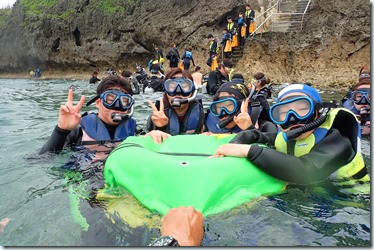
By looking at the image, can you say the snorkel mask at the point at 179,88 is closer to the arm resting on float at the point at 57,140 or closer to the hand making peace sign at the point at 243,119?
the hand making peace sign at the point at 243,119

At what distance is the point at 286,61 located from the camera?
14602 mm

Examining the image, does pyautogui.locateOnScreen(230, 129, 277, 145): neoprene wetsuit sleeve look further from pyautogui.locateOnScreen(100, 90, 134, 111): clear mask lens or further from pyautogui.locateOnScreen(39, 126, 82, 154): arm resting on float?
pyautogui.locateOnScreen(39, 126, 82, 154): arm resting on float

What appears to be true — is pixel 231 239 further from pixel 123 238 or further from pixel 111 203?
pixel 111 203

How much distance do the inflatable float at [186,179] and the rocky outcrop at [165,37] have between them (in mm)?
12060

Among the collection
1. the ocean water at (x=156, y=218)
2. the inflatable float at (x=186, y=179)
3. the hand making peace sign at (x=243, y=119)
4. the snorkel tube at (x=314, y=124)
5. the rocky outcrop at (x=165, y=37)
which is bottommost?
the ocean water at (x=156, y=218)

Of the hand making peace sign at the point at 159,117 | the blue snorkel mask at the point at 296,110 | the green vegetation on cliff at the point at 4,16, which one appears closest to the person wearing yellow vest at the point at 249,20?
the hand making peace sign at the point at 159,117

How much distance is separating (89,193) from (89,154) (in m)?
1.08

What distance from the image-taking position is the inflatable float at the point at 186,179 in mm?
2186

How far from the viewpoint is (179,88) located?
4.17 meters

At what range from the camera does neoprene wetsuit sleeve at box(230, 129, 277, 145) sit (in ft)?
9.85

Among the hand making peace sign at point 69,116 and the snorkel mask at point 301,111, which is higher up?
the snorkel mask at point 301,111

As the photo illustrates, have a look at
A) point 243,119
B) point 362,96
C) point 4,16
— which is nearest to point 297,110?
point 243,119

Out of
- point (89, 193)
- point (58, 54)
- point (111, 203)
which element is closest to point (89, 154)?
point (89, 193)

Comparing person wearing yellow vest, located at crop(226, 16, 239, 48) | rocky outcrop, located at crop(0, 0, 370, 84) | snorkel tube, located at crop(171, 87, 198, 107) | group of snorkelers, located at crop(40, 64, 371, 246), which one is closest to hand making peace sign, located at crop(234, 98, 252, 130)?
group of snorkelers, located at crop(40, 64, 371, 246)
